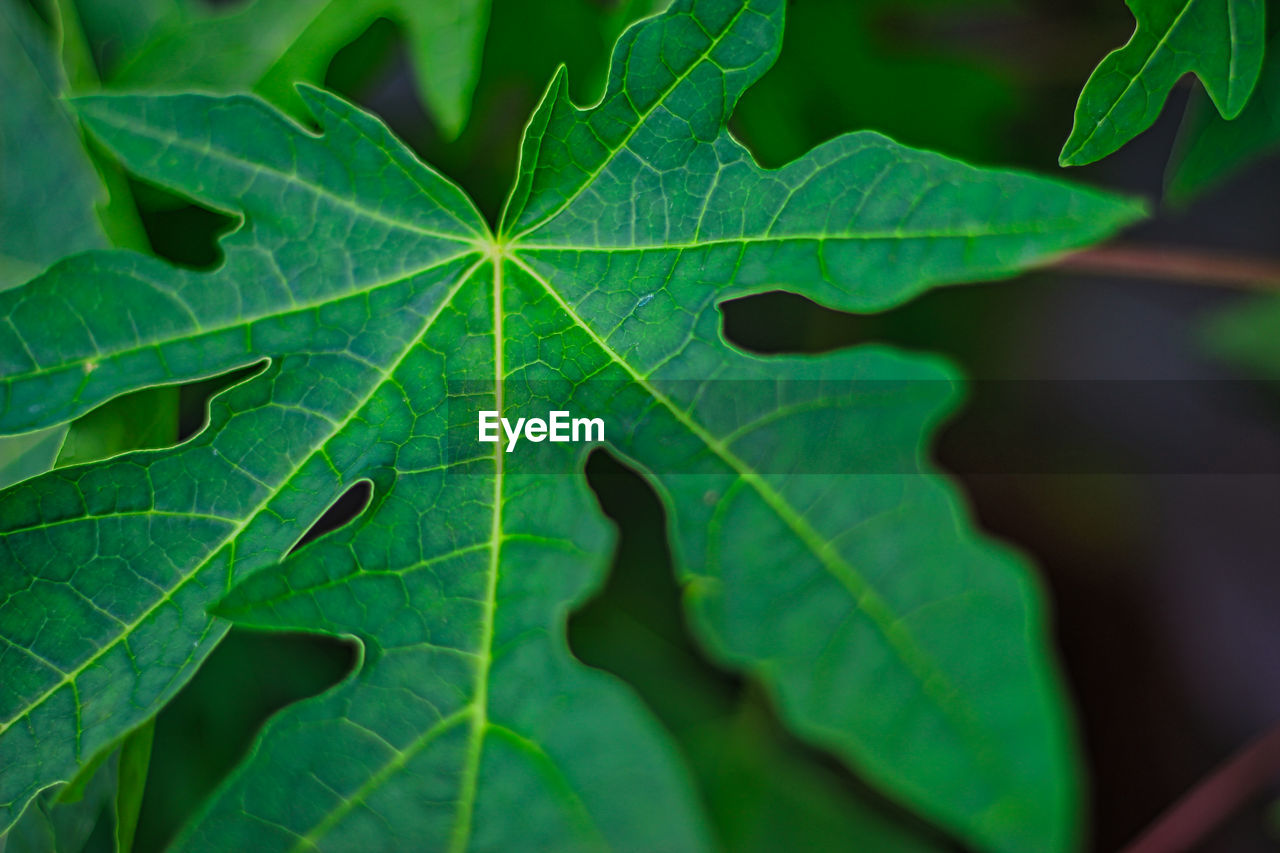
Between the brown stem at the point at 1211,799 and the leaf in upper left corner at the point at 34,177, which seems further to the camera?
the brown stem at the point at 1211,799

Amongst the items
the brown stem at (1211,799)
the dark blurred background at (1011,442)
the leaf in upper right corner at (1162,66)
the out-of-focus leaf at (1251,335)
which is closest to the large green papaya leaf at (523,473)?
the leaf in upper right corner at (1162,66)

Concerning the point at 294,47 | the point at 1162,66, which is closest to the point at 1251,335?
the point at 1162,66

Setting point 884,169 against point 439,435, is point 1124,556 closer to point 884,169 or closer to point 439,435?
point 884,169

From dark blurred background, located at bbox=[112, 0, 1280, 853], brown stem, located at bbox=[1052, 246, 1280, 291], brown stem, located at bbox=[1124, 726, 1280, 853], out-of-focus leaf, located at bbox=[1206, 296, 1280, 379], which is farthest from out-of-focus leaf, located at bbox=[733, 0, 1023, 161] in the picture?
brown stem, located at bbox=[1124, 726, 1280, 853]

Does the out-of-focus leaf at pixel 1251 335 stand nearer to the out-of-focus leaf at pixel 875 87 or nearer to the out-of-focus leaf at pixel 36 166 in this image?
the out-of-focus leaf at pixel 875 87

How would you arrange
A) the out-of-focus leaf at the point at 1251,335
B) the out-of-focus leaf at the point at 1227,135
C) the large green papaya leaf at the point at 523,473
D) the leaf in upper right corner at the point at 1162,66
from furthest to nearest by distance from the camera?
1. the out-of-focus leaf at the point at 1251,335
2. the out-of-focus leaf at the point at 1227,135
3. the leaf in upper right corner at the point at 1162,66
4. the large green papaya leaf at the point at 523,473

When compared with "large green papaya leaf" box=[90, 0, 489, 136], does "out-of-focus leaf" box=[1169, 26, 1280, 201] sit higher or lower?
lower

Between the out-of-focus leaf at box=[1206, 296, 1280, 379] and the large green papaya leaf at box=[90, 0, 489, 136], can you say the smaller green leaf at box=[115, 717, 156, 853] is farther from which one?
the out-of-focus leaf at box=[1206, 296, 1280, 379]
